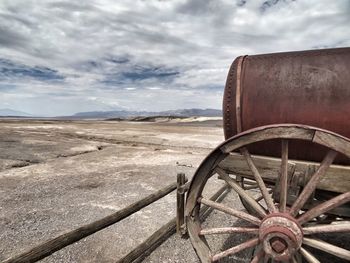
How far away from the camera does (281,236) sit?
3084mm

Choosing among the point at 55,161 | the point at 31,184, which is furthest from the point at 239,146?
the point at 55,161

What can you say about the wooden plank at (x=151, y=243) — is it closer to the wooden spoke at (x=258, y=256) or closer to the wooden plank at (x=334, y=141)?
the wooden spoke at (x=258, y=256)

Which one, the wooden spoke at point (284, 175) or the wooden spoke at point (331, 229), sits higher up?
the wooden spoke at point (284, 175)

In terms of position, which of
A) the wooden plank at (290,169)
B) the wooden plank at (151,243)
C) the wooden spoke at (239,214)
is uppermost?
the wooden plank at (290,169)

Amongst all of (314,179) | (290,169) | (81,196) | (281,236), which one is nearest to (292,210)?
(281,236)

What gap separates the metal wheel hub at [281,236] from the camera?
3.07 m

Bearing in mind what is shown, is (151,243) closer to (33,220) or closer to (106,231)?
(106,231)

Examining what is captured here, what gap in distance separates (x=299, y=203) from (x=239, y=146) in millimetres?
867

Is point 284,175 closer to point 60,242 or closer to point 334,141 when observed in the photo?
point 334,141

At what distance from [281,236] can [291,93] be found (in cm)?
166

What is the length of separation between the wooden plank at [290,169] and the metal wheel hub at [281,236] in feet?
1.92

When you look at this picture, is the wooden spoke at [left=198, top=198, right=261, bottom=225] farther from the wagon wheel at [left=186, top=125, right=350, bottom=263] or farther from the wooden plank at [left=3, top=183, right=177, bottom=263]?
the wooden plank at [left=3, top=183, right=177, bottom=263]

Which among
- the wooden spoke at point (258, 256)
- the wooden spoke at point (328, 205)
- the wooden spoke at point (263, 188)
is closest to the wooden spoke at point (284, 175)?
the wooden spoke at point (263, 188)

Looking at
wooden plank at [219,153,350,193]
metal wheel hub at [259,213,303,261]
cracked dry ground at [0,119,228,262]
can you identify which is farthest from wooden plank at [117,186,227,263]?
metal wheel hub at [259,213,303,261]
